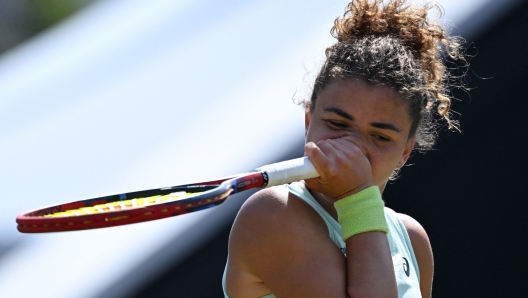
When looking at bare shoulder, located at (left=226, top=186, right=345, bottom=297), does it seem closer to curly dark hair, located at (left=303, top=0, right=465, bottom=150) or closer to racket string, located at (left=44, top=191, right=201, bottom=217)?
racket string, located at (left=44, top=191, right=201, bottom=217)

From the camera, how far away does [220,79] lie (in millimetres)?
3492

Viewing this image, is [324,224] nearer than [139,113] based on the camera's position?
Yes

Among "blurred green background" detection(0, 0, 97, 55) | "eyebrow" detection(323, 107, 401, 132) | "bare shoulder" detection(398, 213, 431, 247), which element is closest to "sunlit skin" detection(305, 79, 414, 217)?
"eyebrow" detection(323, 107, 401, 132)

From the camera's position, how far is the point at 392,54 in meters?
1.84

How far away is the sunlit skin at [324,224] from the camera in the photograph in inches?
59.5

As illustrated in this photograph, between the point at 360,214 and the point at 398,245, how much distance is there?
0.36 metres

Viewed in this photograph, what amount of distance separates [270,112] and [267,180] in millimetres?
1405

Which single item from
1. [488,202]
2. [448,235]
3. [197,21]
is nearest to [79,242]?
[448,235]

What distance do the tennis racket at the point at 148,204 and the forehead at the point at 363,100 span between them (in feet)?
0.70

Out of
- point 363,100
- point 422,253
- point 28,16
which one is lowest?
point 422,253

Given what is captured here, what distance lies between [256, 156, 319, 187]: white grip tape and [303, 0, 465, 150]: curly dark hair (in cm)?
31

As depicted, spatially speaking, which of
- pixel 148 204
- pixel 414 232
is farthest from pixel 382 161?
pixel 148 204

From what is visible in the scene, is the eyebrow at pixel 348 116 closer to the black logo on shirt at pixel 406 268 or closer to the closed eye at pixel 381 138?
the closed eye at pixel 381 138

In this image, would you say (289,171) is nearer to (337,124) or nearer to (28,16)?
(337,124)
